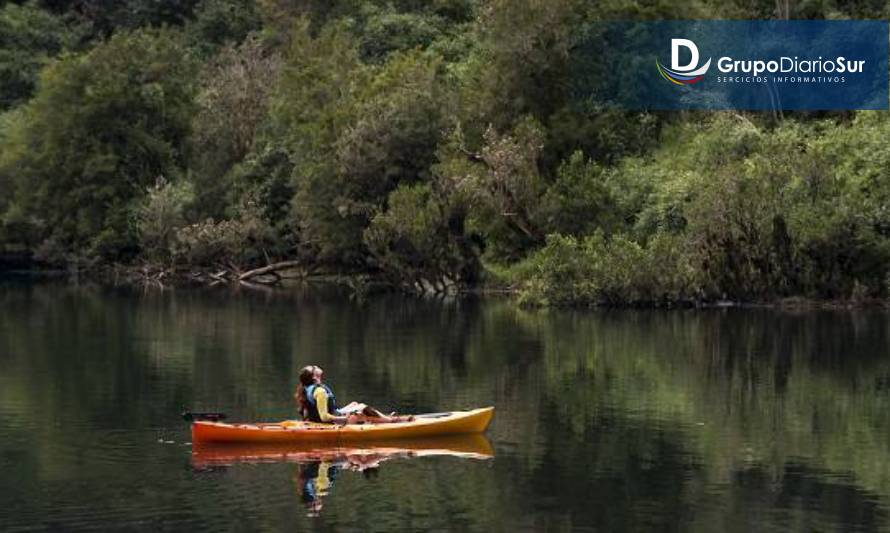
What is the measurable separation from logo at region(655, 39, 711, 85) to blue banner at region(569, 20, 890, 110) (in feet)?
0.14

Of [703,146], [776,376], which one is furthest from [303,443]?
[703,146]

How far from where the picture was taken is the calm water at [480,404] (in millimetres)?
24906

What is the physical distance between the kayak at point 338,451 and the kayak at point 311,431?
0.12 m

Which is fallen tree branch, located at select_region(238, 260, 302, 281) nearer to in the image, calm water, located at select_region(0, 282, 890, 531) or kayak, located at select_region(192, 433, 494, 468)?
calm water, located at select_region(0, 282, 890, 531)

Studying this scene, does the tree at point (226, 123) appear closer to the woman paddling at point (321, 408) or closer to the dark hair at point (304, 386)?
the dark hair at point (304, 386)

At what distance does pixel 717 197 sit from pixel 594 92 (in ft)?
41.5

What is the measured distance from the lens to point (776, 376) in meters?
41.0

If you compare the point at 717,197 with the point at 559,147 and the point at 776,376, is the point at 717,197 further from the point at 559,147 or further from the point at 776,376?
the point at 776,376

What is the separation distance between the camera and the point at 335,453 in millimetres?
30281

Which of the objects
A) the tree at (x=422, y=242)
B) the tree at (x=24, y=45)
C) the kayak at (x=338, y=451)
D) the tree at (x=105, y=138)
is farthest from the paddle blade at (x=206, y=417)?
the tree at (x=24, y=45)

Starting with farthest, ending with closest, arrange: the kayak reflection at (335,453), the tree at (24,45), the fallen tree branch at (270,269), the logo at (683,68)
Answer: the tree at (24,45), the fallen tree branch at (270,269), the logo at (683,68), the kayak reflection at (335,453)

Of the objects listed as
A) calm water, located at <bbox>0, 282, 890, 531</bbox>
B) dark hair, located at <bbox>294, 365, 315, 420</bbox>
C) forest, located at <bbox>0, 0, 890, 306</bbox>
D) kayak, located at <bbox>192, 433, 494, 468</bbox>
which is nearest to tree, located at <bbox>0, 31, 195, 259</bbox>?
forest, located at <bbox>0, 0, 890, 306</bbox>

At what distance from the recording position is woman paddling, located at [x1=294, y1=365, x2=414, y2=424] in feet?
102

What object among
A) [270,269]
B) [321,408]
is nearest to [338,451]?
[321,408]
